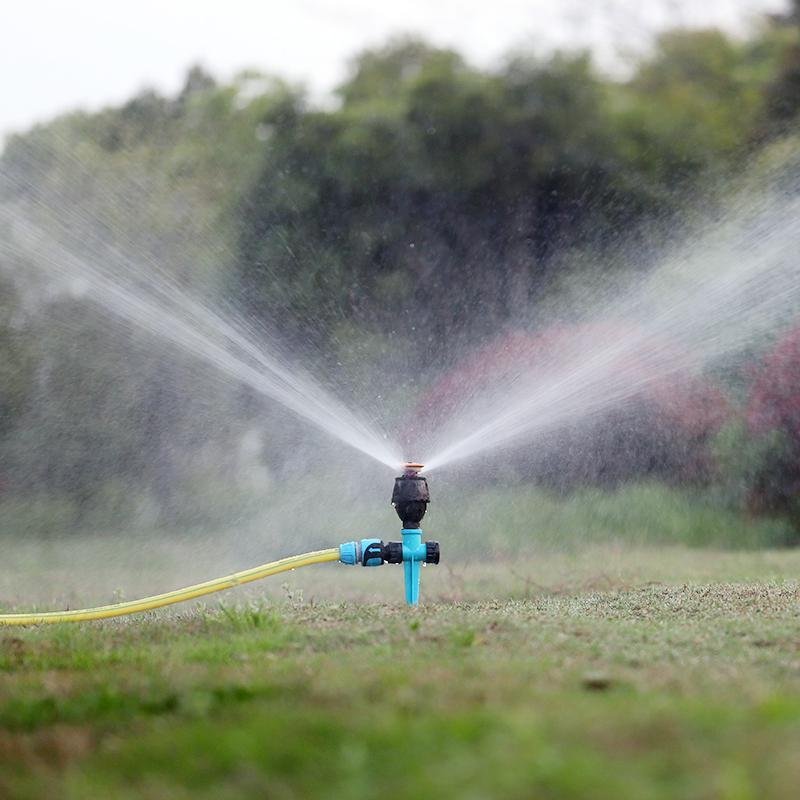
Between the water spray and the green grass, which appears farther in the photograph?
the water spray

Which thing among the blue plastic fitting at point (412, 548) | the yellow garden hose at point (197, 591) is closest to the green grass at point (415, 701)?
the yellow garden hose at point (197, 591)

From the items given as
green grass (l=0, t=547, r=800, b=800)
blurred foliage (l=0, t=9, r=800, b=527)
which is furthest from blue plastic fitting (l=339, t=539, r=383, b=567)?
blurred foliage (l=0, t=9, r=800, b=527)

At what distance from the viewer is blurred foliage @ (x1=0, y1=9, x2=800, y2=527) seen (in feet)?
41.9

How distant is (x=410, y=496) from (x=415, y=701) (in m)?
2.38

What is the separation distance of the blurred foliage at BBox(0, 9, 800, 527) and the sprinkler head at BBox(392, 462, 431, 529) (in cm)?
630

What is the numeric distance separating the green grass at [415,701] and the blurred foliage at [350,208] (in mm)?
6519

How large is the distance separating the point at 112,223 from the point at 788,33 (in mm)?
7886

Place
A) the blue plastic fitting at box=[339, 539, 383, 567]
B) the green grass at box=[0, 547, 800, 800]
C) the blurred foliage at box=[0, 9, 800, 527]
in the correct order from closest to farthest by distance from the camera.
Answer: the green grass at box=[0, 547, 800, 800], the blue plastic fitting at box=[339, 539, 383, 567], the blurred foliage at box=[0, 9, 800, 527]

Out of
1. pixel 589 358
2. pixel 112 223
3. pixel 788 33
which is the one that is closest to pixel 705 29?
pixel 788 33

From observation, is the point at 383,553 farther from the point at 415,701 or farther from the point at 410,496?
the point at 415,701

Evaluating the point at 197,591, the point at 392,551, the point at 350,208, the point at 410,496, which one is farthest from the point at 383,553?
the point at 350,208

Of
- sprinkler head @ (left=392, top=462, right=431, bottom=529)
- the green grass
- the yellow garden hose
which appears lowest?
the green grass

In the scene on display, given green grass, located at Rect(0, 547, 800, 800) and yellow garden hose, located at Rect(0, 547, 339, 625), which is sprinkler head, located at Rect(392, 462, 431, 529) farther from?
green grass, located at Rect(0, 547, 800, 800)

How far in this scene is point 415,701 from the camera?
3.25 meters
